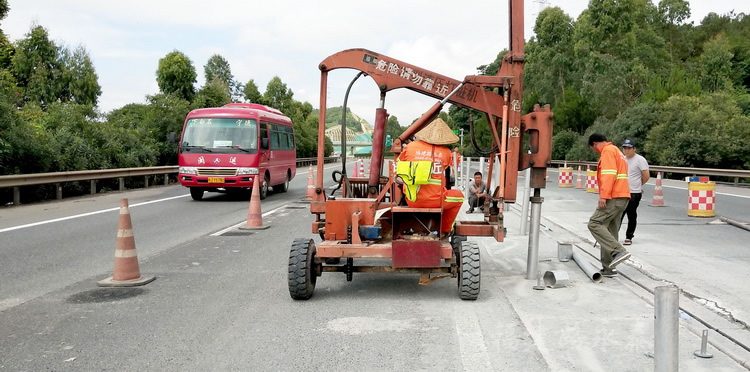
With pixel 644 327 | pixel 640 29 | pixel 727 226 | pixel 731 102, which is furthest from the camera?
pixel 640 29

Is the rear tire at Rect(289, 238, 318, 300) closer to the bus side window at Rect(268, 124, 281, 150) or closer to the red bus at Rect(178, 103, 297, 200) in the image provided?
the red bus at Rect(178, 103, 297, 200)

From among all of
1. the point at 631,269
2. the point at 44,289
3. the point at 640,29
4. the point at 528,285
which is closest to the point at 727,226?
the point at 631,269

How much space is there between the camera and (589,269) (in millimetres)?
7629

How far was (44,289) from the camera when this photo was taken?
7012mm

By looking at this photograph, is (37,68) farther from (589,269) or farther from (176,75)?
(589,269)

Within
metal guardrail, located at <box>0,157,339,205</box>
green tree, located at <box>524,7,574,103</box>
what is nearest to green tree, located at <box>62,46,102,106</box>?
metal guardrail, located at <box>0,157,339,205</box>

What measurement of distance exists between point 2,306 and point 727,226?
490 inches

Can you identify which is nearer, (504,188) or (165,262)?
(504,188)

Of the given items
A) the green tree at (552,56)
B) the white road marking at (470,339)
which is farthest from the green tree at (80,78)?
the green tree at (552,56)

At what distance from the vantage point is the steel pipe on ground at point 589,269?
24.2ft

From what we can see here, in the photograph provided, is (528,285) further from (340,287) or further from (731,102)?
(731,102)

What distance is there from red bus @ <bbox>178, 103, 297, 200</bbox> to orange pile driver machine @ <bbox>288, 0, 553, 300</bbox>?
1053 centimetres

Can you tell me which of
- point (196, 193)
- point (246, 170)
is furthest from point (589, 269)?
point (196, 193)

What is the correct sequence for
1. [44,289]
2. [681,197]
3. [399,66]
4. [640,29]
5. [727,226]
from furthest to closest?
[640,29], [681,197], [727,226], [399,66], [44,289]
